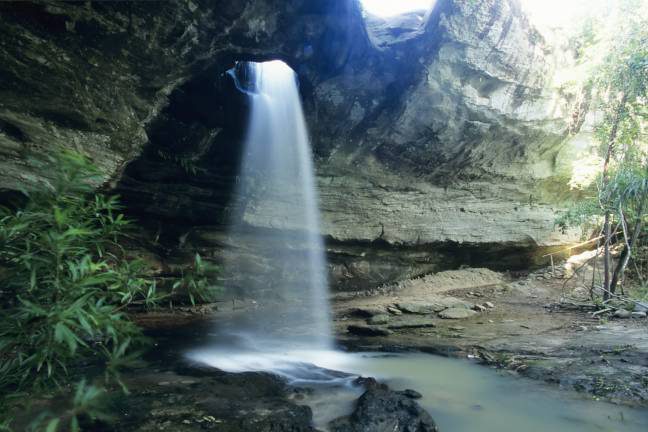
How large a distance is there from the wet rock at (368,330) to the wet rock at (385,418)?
364 centimetres

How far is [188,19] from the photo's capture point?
543 centimetres

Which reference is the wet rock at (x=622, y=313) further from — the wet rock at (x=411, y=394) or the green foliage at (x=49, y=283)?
the green foliage at (x=49, y=283)

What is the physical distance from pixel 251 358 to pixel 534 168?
9.06 m

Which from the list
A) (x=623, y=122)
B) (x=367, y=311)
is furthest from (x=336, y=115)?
(x=623, y=122)

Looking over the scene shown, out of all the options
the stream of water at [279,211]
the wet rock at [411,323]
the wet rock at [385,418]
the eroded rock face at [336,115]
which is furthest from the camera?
the stream of water at [279,211]

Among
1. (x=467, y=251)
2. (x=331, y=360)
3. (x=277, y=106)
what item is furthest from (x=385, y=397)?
(x=467, y=251)

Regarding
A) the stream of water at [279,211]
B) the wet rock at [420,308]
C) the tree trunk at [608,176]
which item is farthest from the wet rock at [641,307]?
the stream of water at [279,211]

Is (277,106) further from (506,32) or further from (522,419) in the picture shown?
(522,419)

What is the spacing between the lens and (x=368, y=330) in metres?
7.07

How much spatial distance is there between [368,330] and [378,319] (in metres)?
0.59

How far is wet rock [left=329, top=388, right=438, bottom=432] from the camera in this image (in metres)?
2.98

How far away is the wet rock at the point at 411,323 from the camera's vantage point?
7.26 m

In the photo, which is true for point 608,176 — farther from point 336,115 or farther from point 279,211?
point 279,211

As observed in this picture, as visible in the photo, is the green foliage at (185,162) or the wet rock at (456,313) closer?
the green foliage at (185,162)
